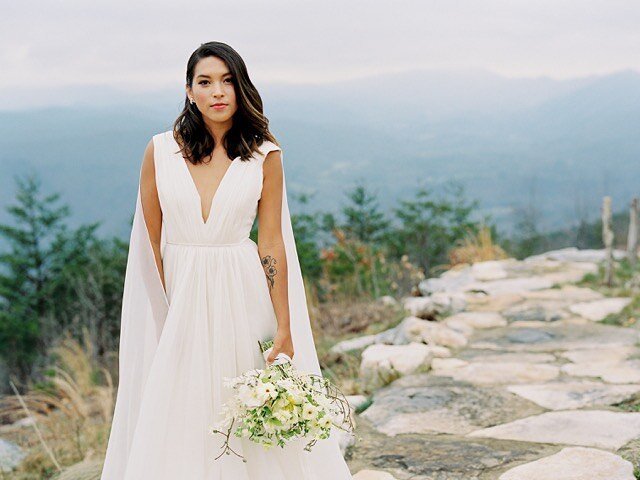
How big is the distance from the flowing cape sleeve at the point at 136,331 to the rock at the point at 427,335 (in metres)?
3.23

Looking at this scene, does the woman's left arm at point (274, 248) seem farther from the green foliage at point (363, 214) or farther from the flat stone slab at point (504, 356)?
the green foliage at point (363, 214)

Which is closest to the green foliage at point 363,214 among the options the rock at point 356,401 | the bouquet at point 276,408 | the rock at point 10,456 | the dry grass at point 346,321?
the dry grass at point 346,321

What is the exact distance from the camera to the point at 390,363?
4793 millimetres

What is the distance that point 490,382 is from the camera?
458 cm

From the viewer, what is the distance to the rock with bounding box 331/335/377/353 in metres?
6.05

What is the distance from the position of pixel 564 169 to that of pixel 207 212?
111 metres

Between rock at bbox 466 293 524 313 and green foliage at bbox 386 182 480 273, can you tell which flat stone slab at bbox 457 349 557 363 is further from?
green foliage at bbox 386 182 480 273

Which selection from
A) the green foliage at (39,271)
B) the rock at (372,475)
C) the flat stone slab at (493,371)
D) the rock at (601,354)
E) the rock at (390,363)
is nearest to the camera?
the rock at (372,475)

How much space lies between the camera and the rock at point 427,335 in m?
5.59

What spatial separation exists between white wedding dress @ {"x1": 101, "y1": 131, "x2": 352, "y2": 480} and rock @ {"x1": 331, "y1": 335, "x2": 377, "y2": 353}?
133 inches

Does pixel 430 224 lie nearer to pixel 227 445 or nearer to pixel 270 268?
pixel 270 268

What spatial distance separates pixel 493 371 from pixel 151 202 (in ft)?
9.57

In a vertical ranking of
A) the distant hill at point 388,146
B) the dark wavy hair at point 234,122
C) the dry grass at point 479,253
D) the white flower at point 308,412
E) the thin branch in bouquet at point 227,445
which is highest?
the distant hill at point 388,146

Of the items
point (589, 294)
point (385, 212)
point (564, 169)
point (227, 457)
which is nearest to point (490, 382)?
point (227, 457)
